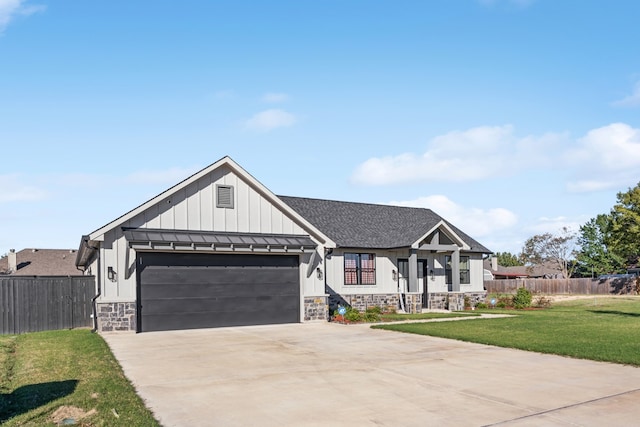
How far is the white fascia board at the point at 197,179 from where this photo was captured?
18.3m

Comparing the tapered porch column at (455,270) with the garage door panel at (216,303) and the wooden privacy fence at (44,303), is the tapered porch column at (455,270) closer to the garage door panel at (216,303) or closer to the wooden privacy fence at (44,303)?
the garage door panel at (216,303)

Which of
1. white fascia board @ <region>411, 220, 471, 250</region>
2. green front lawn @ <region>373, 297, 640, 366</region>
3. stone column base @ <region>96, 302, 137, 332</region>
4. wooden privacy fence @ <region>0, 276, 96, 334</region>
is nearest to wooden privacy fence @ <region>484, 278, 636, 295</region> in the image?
white fascia board @ <region>411, 220, 471, 250</region>

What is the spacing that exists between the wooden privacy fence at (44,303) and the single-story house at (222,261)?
1.68 m

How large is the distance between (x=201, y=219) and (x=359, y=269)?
9560 mm

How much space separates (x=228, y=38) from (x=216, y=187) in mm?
5712

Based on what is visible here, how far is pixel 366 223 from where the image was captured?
29547 mm

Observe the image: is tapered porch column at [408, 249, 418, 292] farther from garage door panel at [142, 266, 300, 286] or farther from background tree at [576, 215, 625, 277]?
background tree at [576, 215, 625, 277]

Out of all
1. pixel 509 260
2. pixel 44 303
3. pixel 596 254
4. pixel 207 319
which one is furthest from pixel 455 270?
pixel 509 260

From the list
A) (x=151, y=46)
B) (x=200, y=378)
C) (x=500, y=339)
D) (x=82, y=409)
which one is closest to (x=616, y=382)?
(x=500, y=339)

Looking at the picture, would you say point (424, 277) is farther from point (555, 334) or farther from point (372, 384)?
point (372, 384)

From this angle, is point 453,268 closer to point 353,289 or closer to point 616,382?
point 353,289

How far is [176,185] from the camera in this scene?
1950 centimetres

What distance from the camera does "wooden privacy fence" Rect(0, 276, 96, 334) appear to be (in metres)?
19.2

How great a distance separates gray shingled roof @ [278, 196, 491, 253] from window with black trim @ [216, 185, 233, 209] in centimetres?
666
